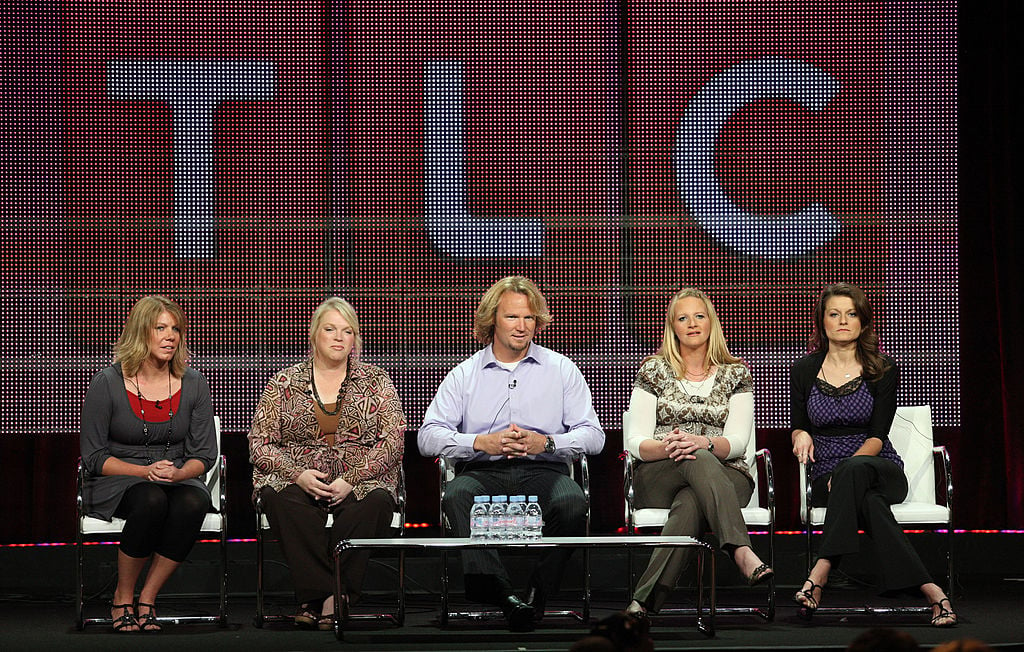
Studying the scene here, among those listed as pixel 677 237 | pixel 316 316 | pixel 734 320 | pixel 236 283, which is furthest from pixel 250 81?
pixel 734 320

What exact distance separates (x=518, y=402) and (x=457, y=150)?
4.60 ft

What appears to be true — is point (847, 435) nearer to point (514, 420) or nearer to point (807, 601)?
point (807, 601)

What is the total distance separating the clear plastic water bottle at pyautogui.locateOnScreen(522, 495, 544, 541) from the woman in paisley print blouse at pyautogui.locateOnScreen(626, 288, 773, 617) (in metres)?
0.49

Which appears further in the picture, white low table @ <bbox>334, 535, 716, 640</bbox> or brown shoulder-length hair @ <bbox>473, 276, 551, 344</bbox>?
brown shoulder-length hair @ <bbox>473, 276, 551, 344</bbox>

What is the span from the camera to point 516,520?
409 cm

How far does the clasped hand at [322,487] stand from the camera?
4.41m

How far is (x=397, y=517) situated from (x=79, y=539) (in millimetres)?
1164

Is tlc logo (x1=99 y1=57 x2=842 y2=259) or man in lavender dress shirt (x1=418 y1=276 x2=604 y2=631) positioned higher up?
tlc logo (x1=99 y1=57 x2=842 y2=259)

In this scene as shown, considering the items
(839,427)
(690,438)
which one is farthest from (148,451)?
(839,427)

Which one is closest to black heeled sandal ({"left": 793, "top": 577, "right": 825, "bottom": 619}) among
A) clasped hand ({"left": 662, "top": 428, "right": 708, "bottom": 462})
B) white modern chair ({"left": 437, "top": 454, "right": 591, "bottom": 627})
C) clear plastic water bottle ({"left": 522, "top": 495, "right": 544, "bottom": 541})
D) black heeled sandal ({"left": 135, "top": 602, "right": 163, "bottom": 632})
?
clasped hand ({"left": 662, "top": 428, "right": 708, "bottom": 462})

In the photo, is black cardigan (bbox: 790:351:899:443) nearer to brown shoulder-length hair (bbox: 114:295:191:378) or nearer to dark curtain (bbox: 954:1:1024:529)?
dark curtain (bbox: 954:1:1024:529)

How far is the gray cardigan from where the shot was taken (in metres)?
4.51

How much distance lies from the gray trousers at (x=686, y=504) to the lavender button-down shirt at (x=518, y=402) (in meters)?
0.32

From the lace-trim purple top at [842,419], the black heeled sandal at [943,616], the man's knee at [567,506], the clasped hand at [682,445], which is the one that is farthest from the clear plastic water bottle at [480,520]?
the black heeled sandal at [943,616]
